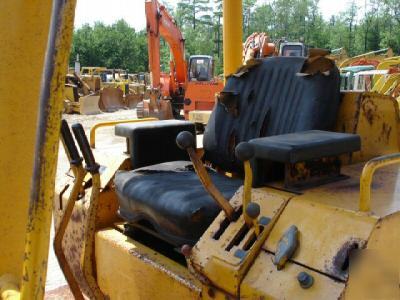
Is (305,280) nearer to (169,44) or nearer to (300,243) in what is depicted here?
(300,243)

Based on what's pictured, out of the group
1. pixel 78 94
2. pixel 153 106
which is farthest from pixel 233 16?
pixel 78 94

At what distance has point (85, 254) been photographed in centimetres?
207

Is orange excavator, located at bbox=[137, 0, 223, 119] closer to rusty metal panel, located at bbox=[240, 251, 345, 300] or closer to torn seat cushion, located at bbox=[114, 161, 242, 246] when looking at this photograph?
torn seat cushion, located at bbox=[114, 161, 242, 246]

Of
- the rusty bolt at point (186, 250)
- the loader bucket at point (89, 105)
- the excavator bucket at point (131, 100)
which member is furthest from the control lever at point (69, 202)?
the excavator bucket at point (131, 100)

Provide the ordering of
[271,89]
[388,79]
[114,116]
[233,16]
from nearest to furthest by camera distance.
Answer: [271,89] → [233,16] → [388,79] → [114,116]

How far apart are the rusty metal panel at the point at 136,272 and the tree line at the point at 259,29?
34999 millimetres

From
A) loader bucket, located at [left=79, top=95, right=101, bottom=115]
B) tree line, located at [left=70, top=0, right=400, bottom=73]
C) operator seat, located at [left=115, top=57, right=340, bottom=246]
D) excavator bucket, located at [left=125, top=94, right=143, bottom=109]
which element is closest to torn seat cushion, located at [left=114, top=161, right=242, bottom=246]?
operator seat, located at [left=115, top=57, right=340, bottom=246]

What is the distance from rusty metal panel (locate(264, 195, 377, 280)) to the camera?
1.36 metres

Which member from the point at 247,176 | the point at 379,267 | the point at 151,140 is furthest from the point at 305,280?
the point at 151,140

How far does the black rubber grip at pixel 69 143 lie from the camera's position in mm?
2025

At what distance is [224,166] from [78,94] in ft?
47.3

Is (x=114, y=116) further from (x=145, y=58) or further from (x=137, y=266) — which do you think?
(x=145, y=58)

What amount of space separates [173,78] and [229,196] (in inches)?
437

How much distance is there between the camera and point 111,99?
55.0 feet
